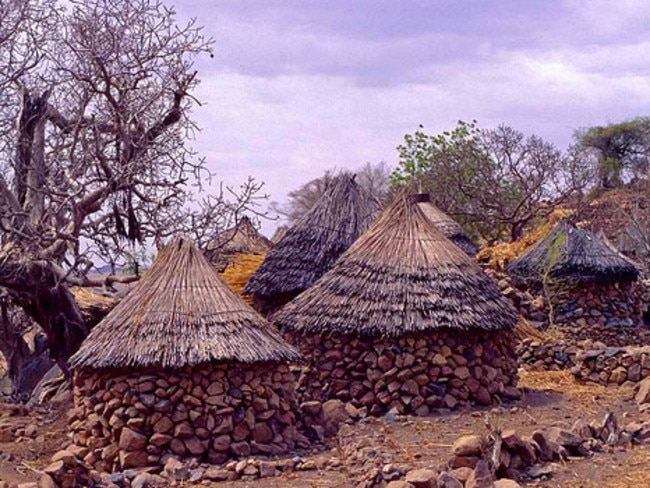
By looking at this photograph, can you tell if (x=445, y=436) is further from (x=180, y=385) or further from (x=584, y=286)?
(x=584, y=286)

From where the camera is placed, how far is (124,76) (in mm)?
10789

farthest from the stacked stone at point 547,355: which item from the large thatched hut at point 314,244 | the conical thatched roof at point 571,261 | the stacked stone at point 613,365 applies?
the large thatched hut at point 314,244

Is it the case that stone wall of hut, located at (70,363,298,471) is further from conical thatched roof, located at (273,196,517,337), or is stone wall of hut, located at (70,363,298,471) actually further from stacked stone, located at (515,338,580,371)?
stacked stone, located at (515,338,580,371)

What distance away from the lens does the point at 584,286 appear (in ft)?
51.8

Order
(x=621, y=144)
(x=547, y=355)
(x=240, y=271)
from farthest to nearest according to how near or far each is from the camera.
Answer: (x=621, y=144), (x=240, y=271), (x=547, y=355)

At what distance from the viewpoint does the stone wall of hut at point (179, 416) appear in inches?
303

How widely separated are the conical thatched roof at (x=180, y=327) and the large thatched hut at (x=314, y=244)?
15.3 feet

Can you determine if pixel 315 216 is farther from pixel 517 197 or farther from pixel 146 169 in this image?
pixel 517 197

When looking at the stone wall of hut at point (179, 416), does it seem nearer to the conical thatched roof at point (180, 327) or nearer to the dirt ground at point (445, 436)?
the conical thatched roof at point (180, 327)

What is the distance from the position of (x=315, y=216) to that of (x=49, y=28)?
5.03m

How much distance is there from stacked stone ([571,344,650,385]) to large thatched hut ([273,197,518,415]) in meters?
1.76

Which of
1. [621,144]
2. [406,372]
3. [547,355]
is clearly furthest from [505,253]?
[621,144]

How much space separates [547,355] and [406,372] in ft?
12.8

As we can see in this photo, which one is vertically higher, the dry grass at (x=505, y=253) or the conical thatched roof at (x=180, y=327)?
the dry grass at (x=505, y=253)
